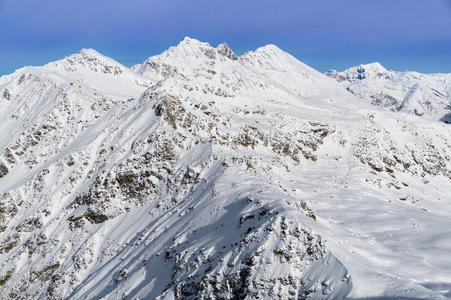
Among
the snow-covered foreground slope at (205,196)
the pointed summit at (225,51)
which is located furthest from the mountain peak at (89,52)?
the pointed summit at (225,51)

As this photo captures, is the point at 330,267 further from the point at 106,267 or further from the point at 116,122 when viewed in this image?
the point at 116,122

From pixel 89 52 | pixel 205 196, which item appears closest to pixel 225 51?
pixel 89 52

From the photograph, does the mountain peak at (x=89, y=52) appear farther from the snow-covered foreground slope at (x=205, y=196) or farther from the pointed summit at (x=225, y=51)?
the pointed summit at (x=225, y=51)

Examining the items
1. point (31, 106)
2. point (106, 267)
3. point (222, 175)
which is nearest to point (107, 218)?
point (106, 267)

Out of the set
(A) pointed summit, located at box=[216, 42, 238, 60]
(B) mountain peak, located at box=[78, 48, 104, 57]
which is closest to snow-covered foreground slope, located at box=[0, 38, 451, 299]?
(B) mountain peak, located at box=[78, 48, 104, 57]

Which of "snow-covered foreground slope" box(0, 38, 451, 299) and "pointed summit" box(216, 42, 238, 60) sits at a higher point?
"pointed summit" box(216, 42, 238, 60)

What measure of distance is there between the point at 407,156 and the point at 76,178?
6012 centimetres

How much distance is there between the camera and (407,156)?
197ft

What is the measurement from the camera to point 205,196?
31016 millimetres

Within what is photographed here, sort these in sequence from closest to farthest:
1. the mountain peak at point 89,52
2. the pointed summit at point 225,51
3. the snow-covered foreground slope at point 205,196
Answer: the snow-covered foreground slope at point 205,196
the mountain peak at point 89,52
the pointed summit at point 225,51

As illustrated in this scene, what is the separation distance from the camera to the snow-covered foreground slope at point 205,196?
19.5m

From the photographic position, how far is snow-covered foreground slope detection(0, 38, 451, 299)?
64.0 ft

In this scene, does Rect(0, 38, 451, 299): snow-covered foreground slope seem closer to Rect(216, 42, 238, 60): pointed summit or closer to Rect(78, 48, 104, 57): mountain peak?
Rect(78, 48, 104, 57): mountain peak

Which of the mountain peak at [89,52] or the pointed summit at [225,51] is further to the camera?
the pointed summit at [225,51]
